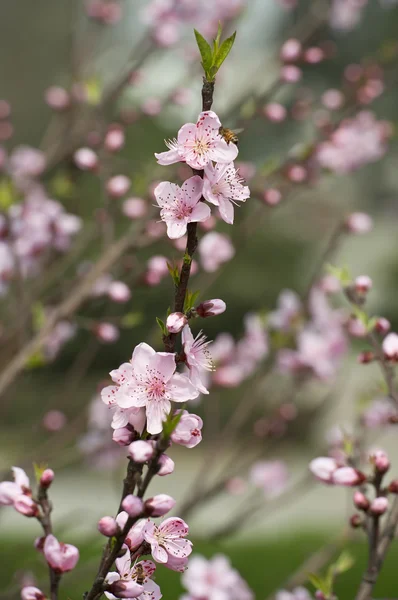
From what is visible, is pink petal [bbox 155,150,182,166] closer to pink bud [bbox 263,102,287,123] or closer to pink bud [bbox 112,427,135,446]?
pink bud [bbox 112,427,135,446]

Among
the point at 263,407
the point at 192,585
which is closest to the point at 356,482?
the point at 192,585

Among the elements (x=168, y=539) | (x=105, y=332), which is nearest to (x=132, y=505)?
(x=168, y=539)

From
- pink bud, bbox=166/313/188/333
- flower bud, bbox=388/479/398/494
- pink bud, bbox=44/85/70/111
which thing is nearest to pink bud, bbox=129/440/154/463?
pink bud, bbox=166/313/188/333

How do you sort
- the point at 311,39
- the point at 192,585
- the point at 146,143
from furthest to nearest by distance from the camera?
the point at 146,143 → the point at 311,39 → the point at 192,585

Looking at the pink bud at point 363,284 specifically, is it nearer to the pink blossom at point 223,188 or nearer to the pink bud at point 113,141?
the pink blossom at point 223,188

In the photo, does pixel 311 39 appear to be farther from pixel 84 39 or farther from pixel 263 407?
pixel 263 407
